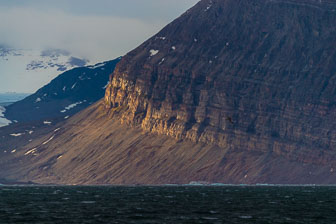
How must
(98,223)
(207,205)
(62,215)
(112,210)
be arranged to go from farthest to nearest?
1. (207,205)
2. (112,210)
3. (62,215)
4. (98,223)

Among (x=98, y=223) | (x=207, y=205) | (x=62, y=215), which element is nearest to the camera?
(x=98, y=223)

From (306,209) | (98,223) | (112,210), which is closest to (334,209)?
(306,209)

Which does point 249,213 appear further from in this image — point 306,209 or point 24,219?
point 24,219

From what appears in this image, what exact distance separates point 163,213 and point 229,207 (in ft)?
62.7

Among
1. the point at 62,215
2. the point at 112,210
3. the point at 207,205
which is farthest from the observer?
the point at 207,205

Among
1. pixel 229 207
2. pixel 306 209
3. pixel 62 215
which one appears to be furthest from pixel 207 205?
pixel 62 215

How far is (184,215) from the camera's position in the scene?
123m

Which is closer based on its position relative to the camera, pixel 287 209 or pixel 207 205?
pixel 287 209

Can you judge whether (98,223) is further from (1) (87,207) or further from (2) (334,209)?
(2) (334,209)

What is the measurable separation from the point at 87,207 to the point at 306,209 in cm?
→ 3746

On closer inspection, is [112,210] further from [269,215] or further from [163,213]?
[269,215]

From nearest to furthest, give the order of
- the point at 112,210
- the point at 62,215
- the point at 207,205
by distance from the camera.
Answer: the point at 62,215
the point at 112,210
the point at 207,205

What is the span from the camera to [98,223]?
110m

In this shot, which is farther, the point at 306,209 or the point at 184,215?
the point at 306,209
